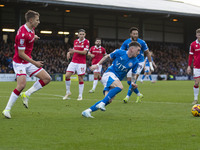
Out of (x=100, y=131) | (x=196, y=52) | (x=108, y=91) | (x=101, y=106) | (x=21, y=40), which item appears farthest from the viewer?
(x=196, y=52)

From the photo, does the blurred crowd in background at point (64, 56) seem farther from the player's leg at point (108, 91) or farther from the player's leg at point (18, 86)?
the player's leg at point (108, 91)

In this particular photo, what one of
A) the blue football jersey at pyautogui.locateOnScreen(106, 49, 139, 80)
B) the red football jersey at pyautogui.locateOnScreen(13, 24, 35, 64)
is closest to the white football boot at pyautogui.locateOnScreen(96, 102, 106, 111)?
the blue football jersey at pyautogui.locateOnScreen(106, 49, 139, 80)

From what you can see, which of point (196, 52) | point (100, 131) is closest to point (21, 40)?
point (100, 131)

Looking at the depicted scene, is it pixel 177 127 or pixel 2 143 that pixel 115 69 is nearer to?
pixel 177 127

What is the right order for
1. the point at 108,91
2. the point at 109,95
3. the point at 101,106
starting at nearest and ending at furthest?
1. the point at 101,106
2. the point at 109,95
3. the point at 108,91

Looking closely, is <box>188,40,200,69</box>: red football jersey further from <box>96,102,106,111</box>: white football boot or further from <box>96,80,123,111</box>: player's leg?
<box>96,102,106,111</box>: white football boot

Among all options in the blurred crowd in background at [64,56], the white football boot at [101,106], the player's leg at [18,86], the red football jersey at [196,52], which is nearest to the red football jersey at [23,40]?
the player's leg at [18,86]

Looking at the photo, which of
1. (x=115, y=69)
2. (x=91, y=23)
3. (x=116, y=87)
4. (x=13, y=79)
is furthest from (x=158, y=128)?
(x=91, y=23)

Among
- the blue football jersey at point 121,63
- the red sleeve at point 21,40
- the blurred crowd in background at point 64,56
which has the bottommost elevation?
the blurred crowd in background at point 64,56

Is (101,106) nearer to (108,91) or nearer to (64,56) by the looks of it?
(108,91)

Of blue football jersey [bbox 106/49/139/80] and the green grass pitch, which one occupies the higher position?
blue football jersey [bbox 106/49/139/80]

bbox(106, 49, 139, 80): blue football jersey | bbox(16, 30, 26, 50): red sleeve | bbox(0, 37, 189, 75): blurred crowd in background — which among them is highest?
bbox(16, 30, 26, 50): red sleeve

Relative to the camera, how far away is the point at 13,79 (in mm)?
34094

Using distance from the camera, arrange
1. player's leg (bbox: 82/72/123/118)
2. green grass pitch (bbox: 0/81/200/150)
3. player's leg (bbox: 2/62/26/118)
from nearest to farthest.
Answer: green grass pitch (bbox: 0/81/200/150) < player's leg (bbox: 82/72/123/118) < player's leg (bbox: 2/62/26/118)
